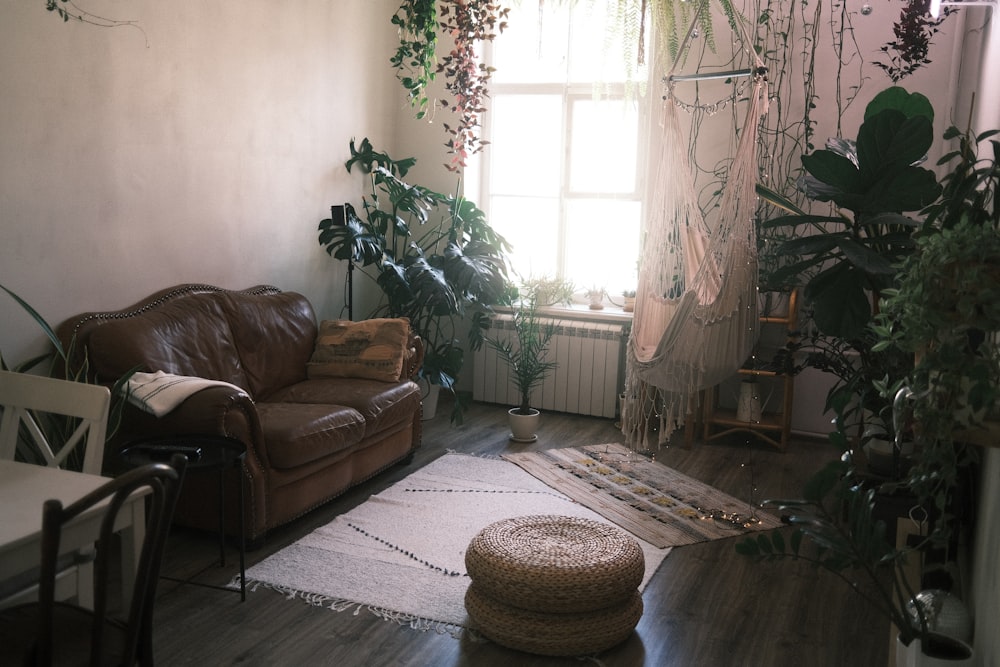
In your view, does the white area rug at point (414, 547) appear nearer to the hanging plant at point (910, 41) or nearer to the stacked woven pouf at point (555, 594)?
the stacked woven pouf at point (555, 594)

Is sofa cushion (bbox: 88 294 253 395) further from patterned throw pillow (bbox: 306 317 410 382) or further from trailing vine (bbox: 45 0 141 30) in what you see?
trailing vine (bbox: 45 0 141 30)

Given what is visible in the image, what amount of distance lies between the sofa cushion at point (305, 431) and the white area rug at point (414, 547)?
0.93 ft

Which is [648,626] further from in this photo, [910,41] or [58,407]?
[910,41]

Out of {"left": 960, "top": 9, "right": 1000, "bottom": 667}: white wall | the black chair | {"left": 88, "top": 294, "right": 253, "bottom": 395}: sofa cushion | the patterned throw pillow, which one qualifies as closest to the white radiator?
the patterned throw pillow

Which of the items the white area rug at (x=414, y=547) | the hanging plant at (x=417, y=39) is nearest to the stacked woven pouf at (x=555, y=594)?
the white area rug at (x=414, y=547)

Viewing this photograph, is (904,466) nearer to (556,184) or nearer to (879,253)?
(879,253)

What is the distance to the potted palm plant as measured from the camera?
14.7ft

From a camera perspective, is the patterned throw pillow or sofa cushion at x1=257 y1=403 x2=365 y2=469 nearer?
sofa cushion at x1=257 y1=403 x2=365 y2=469

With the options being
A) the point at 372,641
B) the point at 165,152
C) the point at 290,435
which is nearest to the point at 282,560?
the point at 290,435

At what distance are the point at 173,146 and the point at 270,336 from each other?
881 millimetres

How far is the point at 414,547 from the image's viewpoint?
10.1 ft

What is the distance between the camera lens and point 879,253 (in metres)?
2.55

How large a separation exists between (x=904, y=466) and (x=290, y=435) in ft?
7.02

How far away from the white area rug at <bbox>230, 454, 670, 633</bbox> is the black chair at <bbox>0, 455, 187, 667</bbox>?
1065 millimetres
